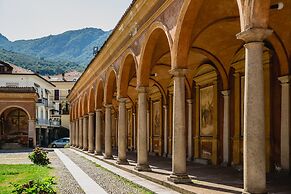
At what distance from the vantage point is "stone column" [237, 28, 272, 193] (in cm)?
736

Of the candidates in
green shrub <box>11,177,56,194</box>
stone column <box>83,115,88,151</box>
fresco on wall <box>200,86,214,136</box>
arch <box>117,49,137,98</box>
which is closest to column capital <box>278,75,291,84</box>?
fresco on wall <box>200,86,214,136</box>

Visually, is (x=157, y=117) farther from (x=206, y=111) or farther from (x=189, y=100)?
(x=206, y=111)

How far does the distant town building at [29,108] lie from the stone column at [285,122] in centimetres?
3666

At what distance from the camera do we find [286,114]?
12.9 meters

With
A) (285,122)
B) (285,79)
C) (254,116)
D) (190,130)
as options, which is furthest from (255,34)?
(190,130)

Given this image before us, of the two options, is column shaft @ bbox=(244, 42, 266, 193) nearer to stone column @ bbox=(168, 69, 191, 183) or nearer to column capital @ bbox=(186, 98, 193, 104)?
stone column @ bbox=(168, 69, 191, 183)

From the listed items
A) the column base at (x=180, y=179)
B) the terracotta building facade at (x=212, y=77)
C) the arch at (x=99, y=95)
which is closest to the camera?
the terracotta building facade at (x=212, y=77)

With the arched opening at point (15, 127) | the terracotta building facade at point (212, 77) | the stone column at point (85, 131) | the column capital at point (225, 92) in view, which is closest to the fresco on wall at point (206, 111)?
the terracotta building facade at point (212, 77)

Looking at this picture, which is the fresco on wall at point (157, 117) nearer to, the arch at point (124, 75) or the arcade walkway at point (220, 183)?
the arch at point (124, 75)

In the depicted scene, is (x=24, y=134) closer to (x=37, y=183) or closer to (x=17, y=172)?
(x=17, y=172)

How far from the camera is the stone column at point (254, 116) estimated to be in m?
7.36

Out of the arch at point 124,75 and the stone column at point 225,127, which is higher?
the arch at point 124,75

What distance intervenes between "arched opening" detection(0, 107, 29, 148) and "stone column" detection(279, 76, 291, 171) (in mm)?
41166

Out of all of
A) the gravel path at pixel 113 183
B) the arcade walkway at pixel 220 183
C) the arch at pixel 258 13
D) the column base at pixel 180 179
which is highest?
the arch at pixel 258 13
